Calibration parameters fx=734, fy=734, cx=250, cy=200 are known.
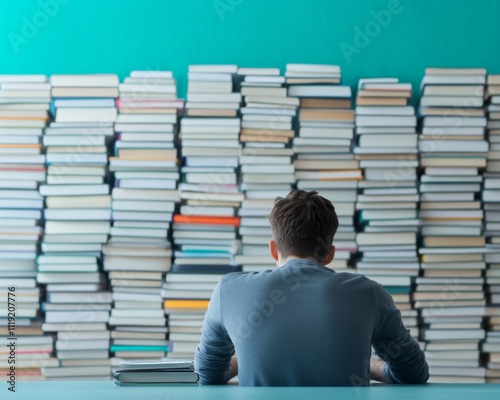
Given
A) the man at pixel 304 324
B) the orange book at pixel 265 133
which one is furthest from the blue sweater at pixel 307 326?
the orange book at pixel 265 133

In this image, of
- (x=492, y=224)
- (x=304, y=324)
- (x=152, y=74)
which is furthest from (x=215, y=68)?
(x=304, y=324)

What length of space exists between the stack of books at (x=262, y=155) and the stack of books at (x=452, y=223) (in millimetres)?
586

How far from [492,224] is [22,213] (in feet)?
6.52

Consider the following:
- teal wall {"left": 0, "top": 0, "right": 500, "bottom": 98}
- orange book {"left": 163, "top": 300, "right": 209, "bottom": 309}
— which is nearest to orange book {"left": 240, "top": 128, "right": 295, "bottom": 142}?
teal wall {"left": 0, "top": 0, "right": 500, "bottom": 98}

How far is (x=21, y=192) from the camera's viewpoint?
311cm

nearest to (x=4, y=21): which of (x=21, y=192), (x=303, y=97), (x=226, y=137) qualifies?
(x=21, y=192)

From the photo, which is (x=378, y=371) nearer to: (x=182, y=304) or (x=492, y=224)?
(x=182, y=304)

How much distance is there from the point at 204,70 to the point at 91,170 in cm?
65

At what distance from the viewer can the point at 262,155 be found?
10.2ft

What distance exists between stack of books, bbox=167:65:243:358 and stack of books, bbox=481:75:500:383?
3.48 ft

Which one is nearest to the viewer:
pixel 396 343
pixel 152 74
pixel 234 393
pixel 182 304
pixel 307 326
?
pixel 234 393

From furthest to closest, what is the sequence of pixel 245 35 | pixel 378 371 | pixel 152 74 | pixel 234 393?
pixel 245 35 → pixel 152 74 → pixel 378 371 → pixel 234 393

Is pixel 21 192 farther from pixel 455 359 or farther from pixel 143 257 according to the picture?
pixel 455 359

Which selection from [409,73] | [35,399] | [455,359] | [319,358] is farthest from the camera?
[409,73]
